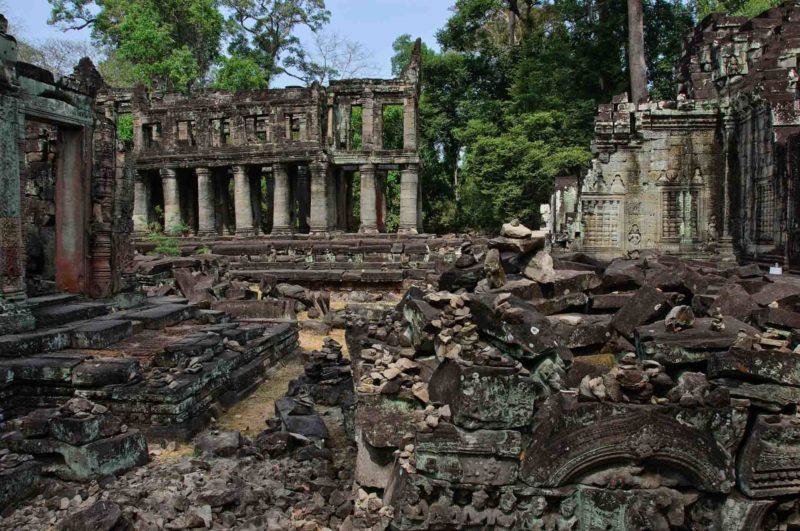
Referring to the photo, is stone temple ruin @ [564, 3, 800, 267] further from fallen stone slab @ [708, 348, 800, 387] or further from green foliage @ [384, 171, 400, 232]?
green foliage @ [384, 171, 400, 232]

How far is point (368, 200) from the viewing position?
2625 centimetres

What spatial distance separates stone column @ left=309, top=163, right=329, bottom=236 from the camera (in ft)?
84.9

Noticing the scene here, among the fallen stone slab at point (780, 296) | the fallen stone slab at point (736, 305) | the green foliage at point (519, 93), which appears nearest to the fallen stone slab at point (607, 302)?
the fallen stone slab at point (736, 305)

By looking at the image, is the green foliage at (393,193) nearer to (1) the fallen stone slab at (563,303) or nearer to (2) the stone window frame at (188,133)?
(2) the stone window frame at (188,133)

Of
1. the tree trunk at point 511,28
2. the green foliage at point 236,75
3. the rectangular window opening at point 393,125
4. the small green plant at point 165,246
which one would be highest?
the tree trunk at point 511,28

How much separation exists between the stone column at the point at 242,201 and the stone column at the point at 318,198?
3.21 m

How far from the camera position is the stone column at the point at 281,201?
26.6 meters

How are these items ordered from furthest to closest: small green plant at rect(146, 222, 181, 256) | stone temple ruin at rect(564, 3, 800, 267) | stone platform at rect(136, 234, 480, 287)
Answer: small green plant at rect(146, 222, 181, 256) → stone platform at rect(136, 234, 480, 287) → stone temple ruin at rect(564, 3, 800, 267)

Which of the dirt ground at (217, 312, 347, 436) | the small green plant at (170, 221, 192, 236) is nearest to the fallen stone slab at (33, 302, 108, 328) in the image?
the dirt ground at (217, 312, 347, 436)

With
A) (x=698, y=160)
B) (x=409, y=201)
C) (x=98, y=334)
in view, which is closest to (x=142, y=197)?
(x=409, y=201)

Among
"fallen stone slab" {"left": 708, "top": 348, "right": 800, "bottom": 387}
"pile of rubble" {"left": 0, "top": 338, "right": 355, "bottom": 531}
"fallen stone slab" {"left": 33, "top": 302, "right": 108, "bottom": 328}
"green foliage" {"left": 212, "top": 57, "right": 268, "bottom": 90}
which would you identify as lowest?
"pile of rubble" {"left": 0, "top": 338, "right": 355, "bottom": 531}

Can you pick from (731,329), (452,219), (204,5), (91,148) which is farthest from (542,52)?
(731,329)

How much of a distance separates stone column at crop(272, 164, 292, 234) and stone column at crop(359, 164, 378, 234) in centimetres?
A: 340

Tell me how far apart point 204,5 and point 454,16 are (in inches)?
573
